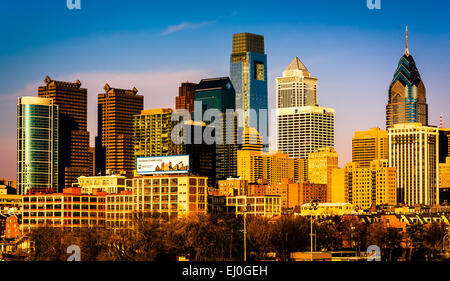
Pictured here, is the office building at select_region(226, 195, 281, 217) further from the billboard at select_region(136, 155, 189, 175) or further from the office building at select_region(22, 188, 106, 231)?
the office building at select_region(22, 188, 106, 231)

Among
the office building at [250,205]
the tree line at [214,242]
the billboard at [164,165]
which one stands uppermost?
the billboard at [164,165]

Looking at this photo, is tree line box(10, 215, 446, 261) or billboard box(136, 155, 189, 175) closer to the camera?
tree line box(10, 215, 446, 261)

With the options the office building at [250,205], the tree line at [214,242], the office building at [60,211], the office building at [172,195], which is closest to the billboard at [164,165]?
the office building at [172,195]

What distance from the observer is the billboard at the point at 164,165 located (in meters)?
175

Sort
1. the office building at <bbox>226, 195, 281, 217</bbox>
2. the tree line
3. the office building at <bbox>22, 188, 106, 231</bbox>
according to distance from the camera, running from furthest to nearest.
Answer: the office building at <bbox>226, 195, 281, 217</bbox> → the office building at <bbox>22, 188, 106, 231</bbox> → the tree line

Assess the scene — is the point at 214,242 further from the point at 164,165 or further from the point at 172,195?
the point at 164,165

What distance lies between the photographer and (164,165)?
581 feet

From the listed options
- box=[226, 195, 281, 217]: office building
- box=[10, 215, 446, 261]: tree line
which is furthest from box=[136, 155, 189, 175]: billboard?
box=[226, 195, 281, 217]: office building

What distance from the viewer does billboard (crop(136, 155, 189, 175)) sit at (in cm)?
17462

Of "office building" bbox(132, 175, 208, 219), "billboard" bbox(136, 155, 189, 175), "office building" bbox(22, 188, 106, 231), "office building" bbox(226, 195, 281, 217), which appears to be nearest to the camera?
"office building" bbox(132, 175, 208, 219)

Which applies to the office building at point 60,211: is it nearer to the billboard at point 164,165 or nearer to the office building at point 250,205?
the billboard at point 164,165
